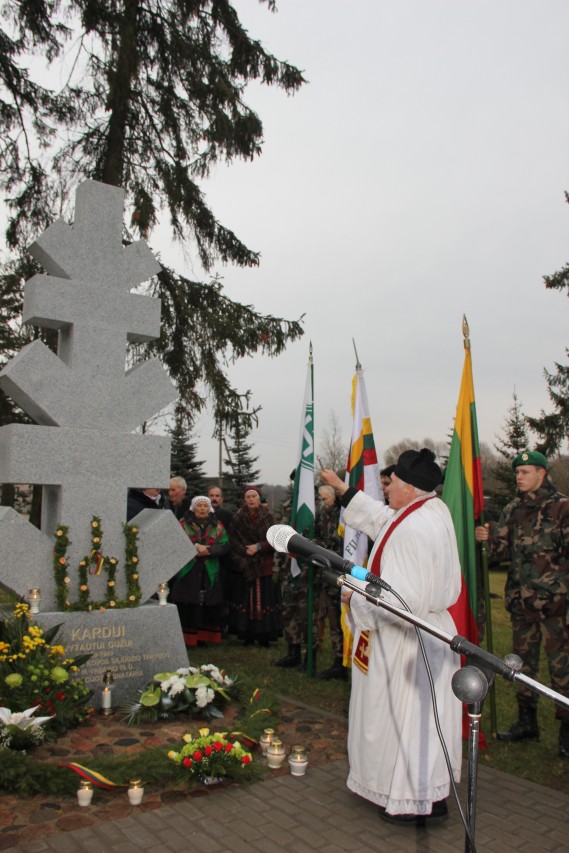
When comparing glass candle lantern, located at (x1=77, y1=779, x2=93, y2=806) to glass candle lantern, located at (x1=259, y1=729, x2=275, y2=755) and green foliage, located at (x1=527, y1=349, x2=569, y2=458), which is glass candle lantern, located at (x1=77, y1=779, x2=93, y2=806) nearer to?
glass candle lantern, located at (x1=259, y1=729, x2=275, y2=755)

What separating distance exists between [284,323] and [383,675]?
8466 millimetres

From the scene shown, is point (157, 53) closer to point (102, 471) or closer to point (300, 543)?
point (102, 471)

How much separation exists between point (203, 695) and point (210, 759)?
1.32 metres

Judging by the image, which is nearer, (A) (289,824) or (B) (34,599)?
(A) (289,824)

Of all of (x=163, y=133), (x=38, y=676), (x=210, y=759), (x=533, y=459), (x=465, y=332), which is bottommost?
(x=210, y=759)

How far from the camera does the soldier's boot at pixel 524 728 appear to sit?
5320mm

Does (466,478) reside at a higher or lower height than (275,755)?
higher

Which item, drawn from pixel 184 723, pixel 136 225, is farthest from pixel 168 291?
pixel 184 723

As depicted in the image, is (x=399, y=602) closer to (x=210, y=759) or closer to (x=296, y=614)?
(x=210, y=759)

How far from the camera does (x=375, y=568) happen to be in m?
4.00

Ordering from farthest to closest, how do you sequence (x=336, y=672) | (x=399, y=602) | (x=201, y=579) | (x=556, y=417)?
(x=556, y=417), (x=201, y=579), (x=336, y=672), (x=399, y=602)

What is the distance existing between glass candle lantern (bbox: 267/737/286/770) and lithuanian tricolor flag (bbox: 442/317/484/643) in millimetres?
1725

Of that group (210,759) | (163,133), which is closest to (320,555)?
(210,759)

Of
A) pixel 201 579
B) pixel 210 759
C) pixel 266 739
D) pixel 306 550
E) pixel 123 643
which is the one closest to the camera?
pixel 306 550
